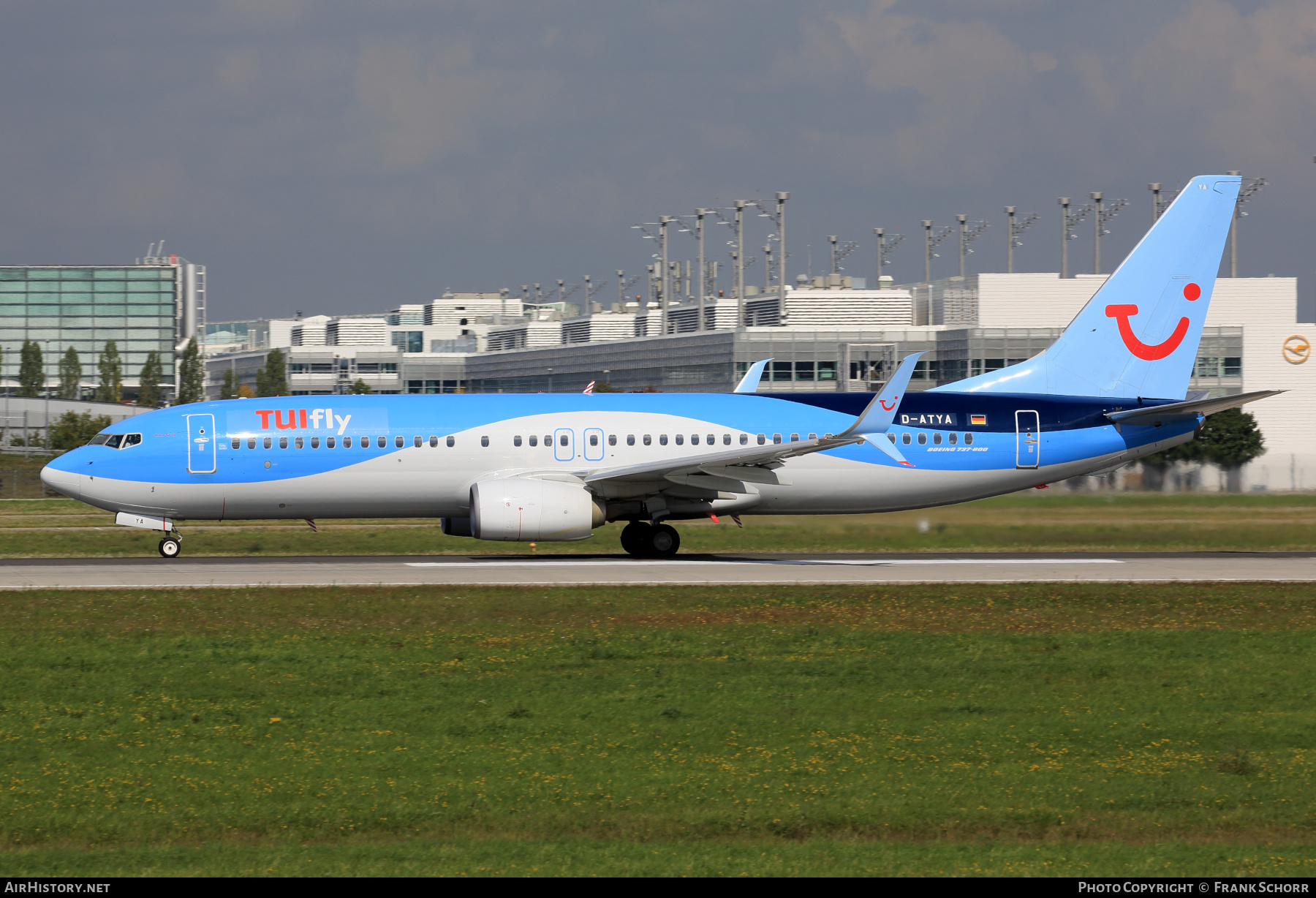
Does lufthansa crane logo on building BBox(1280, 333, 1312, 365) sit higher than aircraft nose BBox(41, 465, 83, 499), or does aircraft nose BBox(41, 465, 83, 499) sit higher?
lufthansa crane logo on building BBox(1280, 333, 1312, 365)

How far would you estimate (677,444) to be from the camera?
3400 cm

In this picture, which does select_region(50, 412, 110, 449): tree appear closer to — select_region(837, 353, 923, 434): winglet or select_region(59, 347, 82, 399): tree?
select_region(837, 353, 923, 434): winglet

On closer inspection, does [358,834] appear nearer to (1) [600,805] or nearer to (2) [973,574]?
(1) [600,805]

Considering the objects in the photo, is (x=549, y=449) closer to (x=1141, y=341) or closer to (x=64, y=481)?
(x=64, y=481)

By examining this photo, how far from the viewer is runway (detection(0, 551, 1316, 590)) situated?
2789 cm

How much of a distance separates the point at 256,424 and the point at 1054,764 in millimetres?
24007

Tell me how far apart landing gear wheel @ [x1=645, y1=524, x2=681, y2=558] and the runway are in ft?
1.18

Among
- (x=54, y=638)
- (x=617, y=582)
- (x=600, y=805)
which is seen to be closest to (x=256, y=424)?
(x=617, y=582)

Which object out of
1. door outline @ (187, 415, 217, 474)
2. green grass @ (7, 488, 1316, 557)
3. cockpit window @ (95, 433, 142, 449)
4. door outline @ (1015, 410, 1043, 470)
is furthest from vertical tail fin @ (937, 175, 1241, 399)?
cockpit window @ (95, 433, 142, 449)

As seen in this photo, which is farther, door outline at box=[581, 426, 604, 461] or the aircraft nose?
door outline at box=[581, 426, 604, 461]

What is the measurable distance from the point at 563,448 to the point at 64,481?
38.3 feet

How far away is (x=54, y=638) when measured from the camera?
2039 cm

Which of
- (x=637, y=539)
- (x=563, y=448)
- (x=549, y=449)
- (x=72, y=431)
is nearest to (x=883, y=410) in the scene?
(x=637, y=539)

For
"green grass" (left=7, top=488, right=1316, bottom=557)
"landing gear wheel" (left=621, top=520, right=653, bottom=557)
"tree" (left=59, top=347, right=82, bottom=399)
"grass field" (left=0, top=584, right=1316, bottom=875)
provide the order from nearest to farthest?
1. "grass field" (left=0, top=584, right=1316, bottom=875)
2. "landing gear wheel" (left=621, top=520, right=653, bottom=557)
3. "green grass" (left=7, top=488, right=1316, bottom=557)
4. "tree" (left=59, top=347, right=82, bottom=399)
